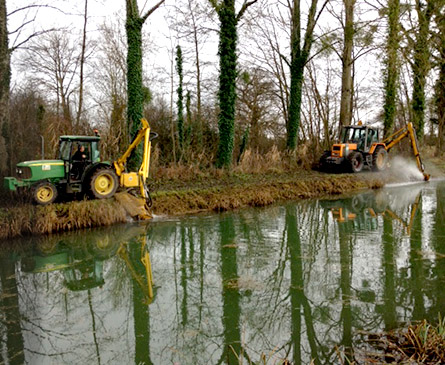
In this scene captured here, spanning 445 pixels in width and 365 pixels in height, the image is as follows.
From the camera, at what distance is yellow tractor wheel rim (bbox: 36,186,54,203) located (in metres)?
9.32

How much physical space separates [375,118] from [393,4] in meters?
11.6

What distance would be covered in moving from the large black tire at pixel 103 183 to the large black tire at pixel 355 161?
10185 millimetres

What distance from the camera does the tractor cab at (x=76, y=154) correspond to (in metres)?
9.78

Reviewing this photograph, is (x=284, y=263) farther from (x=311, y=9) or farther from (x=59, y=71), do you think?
(x=59, y=71)

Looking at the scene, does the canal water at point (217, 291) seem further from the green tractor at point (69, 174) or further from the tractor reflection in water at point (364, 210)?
the green tractor at point (69, 174)

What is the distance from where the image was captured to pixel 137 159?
500 inches

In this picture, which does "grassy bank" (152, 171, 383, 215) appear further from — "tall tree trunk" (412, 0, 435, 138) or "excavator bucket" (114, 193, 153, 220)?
"tall tree trunk" (412, 0, 435, 138)

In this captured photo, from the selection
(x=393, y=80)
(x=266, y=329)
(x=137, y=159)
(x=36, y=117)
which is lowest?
(x=266, y=329)

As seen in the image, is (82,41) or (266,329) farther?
(82,41)

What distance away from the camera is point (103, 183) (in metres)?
10.2

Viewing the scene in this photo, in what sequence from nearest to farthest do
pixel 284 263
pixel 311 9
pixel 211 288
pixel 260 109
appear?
pixel 211 288, pixel 284 263, pixel 311 9, pixel 260 109

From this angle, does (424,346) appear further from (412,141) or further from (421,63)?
(421,63)

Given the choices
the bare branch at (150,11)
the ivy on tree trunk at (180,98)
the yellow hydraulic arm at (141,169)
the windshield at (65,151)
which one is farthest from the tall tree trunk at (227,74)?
the windshield at (65,151)

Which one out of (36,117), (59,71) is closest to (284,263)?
(36,117)
